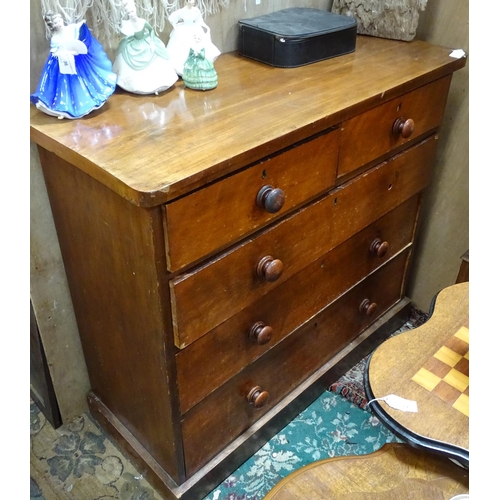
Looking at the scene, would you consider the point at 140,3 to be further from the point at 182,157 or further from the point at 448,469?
the point at 448,469

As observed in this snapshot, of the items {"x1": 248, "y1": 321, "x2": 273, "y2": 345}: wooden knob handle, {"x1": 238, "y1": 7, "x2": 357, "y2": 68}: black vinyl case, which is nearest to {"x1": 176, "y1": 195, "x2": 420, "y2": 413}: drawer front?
{"x1": 248, "y1": 321, "x2": 273, "y2": 345}: wooden knob handle

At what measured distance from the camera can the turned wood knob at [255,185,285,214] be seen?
0.96 metres

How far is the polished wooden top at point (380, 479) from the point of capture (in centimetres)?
98

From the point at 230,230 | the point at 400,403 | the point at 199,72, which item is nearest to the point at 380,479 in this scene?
the point at 400,403

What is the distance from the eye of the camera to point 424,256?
5.87 ft

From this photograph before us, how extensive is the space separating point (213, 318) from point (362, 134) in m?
0.51

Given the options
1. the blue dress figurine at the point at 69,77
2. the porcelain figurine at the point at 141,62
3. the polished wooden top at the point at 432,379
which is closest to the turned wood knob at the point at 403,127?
the polished wooden top at the point at 432,379

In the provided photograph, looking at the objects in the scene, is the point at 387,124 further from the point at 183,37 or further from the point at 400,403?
the point at 400,403

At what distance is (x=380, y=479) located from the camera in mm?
1016

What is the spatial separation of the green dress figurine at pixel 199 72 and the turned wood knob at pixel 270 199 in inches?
11.6

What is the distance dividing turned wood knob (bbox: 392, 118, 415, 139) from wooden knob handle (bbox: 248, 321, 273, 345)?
1.80 ft

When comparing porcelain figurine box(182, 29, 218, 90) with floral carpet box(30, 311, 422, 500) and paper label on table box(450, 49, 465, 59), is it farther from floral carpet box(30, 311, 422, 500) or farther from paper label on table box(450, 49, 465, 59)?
floral carpet box(30, 311, 422, 500)

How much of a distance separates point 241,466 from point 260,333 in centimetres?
48
